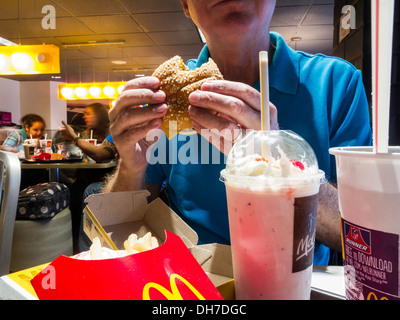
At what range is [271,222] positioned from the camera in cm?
57

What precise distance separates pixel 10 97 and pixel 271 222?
15.0 metres

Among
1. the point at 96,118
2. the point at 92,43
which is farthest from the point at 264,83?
the point at 92,43

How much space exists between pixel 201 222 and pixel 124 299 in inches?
34.2

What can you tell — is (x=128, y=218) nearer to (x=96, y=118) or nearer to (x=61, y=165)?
(x=61, y=165)

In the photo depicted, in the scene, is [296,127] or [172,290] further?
[296,127]

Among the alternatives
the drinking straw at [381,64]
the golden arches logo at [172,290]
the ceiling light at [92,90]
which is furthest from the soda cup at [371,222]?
the ceiling light at [92,90]

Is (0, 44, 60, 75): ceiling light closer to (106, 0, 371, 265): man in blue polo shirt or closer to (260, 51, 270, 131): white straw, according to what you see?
(106, 0, 371, 265): man in blue polo shirt

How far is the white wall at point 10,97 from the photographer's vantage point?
12.6 metres

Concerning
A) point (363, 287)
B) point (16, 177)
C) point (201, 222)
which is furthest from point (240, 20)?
point (16, 177)

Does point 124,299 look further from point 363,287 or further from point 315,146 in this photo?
point 315,146

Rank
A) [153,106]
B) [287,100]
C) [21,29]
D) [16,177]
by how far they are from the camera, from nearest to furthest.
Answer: [153,106], [287,100], [16,177], [21,29]

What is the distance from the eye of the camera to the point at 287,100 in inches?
55.1

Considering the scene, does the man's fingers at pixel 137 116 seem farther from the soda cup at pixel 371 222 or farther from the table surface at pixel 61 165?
the table surface at pixel 61 165

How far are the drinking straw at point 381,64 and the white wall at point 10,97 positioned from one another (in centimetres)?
1470
